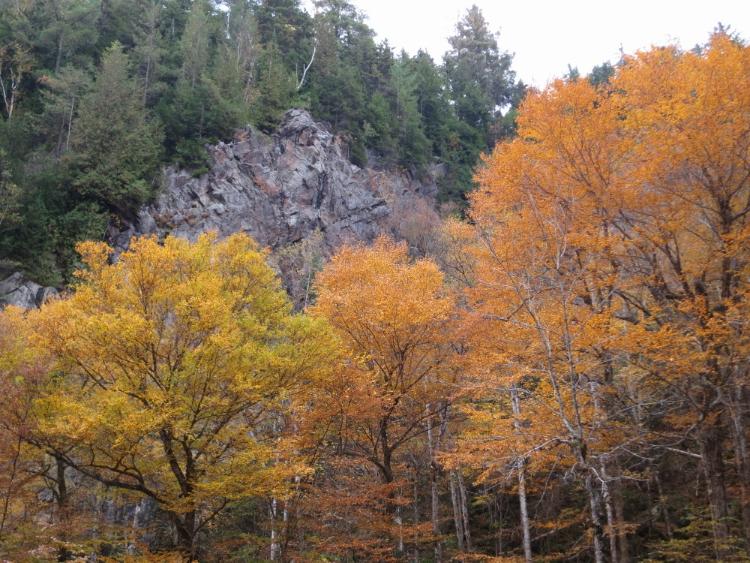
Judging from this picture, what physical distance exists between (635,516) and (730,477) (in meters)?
2.74

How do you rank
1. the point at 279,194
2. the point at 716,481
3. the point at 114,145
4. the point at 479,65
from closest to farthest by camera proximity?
the point at 716,481, the point at 114,145, the point at 279,194, the point at 479,65

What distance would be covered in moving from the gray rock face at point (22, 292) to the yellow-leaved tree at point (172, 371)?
14.0m

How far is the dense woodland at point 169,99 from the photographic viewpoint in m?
26.9

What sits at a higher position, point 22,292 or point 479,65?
point 479,65

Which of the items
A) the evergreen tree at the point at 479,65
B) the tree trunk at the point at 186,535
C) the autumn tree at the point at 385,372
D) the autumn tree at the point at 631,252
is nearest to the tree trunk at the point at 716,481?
the autumn tree at the point at 631,252

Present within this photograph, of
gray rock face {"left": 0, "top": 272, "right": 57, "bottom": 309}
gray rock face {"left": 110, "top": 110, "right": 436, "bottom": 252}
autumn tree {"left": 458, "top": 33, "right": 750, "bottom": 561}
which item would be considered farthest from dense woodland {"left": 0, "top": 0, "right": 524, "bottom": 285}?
autumn tree {"left": 458, "top": 33, "right": 750, "bottom": 561}

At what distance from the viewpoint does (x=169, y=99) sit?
3300cm

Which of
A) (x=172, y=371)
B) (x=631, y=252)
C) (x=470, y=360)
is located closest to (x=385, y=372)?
(x=470, y=360)

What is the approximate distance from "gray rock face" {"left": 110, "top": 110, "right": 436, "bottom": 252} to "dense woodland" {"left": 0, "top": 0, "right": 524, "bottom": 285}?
0.99 meters

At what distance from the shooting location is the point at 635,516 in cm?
1564

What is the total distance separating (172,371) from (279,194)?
2255 centimetres

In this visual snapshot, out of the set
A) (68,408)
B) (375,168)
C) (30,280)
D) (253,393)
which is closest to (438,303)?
(253,393)

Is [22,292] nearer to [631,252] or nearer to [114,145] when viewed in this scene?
[114,145]

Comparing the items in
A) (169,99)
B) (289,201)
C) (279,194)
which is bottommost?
(289,201)
